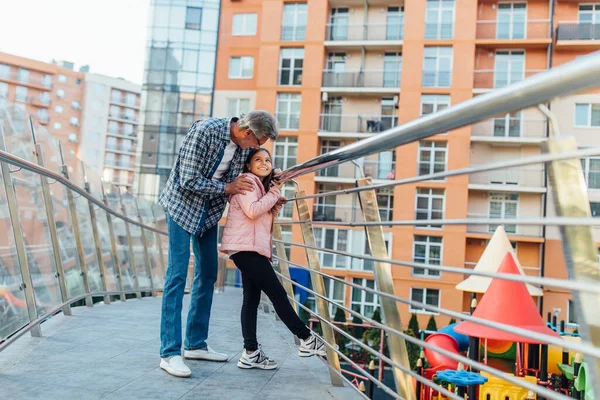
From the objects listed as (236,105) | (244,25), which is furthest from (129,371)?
(244,25)

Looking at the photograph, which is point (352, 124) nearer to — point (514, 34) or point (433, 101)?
point (433, 101)

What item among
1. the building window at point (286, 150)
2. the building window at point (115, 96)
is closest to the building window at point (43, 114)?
the building window at point (115, 96)

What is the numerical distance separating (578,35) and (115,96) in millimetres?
77481

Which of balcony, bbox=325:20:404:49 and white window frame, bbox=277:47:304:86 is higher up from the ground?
balcony, bbox=325:20:404:49

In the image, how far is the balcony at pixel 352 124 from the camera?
2625 centimetres

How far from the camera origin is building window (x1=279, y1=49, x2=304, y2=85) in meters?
27.1

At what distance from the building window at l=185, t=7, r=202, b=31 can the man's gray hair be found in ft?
94.9

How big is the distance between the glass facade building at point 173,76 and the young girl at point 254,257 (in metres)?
27.2

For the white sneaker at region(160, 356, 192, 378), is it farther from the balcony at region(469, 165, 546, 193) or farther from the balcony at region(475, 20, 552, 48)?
the balcony at region(475, 20, 552, 48)

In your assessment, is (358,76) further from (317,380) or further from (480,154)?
(317,380)

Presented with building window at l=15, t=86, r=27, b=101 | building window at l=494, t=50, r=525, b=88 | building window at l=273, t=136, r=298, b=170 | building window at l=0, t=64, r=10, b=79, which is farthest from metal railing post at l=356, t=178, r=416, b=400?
building window at l=0, t=64, r=10, b=79

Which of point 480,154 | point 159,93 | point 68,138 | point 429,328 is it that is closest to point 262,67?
point 159,93

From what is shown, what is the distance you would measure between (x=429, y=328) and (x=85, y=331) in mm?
20382

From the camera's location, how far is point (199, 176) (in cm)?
305
